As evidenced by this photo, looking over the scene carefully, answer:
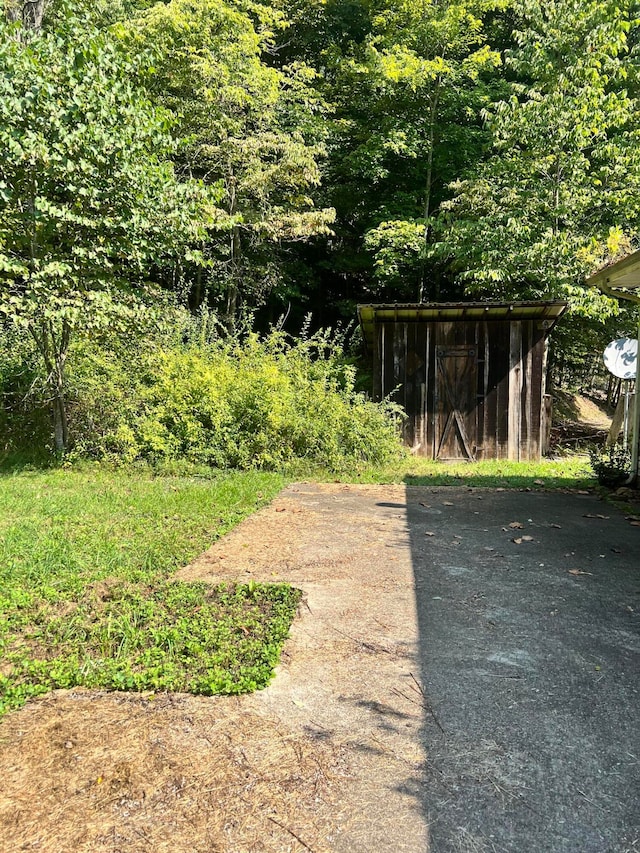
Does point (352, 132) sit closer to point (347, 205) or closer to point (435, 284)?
point (347, 205)

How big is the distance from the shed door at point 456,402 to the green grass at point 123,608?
5.57 m

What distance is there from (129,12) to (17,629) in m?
14.9

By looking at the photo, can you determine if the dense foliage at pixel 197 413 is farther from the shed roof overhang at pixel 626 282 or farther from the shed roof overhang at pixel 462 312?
the shed roof overhang at pixel 626 282

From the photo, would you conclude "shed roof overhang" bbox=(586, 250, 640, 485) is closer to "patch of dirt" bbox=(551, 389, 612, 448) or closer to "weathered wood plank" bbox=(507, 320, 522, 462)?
"weathered wood plank" bbox=(507, 320, 522, 462)

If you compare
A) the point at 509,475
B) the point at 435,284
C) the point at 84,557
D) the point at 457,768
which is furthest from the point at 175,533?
the point at 435,284

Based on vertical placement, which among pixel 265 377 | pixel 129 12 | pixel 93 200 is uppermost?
pixel 129 12

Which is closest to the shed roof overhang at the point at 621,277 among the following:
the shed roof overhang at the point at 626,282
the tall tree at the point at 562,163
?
the shed roof overhang at the point at 626,282

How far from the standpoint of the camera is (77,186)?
6.64 m

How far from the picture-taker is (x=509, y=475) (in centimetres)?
824

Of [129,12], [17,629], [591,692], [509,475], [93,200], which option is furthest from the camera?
[129,12]

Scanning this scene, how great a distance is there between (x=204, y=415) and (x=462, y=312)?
4.69 m

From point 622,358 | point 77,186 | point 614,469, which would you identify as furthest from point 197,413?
point 622,358

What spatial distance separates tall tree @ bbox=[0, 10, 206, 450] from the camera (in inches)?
245

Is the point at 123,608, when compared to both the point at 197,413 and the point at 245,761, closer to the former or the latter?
the point at 245,761
